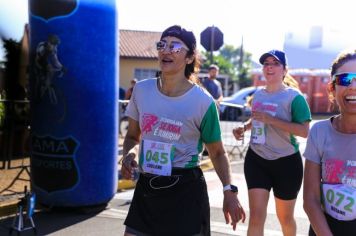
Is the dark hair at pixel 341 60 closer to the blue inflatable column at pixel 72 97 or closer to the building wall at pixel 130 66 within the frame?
the blue inflatable column at pixel 72 97

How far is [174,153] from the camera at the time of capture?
3.09m

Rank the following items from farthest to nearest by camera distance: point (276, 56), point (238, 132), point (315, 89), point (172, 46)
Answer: point (315, 89) < point (238, 132) < point (276, 56) < point (172, 46)

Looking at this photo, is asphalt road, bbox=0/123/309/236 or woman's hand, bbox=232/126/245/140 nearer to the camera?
woman's hand, bbox=232/126/245/140

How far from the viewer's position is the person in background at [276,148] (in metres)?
4.45

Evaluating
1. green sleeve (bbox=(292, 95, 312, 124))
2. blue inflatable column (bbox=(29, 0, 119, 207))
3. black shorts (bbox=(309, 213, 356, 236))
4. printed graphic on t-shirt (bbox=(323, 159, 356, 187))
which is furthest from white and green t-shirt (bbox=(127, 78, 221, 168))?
blue inflatable column (bbox=(29, 0, 119, 207))

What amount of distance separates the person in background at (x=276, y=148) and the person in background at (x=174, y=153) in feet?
4.50

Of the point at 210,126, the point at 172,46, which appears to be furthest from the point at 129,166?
the point at 172,46

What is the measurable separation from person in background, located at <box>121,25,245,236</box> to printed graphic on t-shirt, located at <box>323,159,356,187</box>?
0.67 m

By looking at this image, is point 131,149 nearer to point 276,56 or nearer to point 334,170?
point 334,170

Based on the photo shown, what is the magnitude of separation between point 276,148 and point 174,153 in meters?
1.77

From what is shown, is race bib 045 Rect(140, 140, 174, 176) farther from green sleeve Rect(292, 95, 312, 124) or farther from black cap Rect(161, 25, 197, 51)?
green sleeve Rect(292, 95, 312, 124)

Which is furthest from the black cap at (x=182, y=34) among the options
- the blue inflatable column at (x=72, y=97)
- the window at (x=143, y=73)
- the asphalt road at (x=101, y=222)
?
the window at (x=143, y=73)

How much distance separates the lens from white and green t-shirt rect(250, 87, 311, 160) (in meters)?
4.58

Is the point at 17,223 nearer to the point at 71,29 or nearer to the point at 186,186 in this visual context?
the point at 71,29
